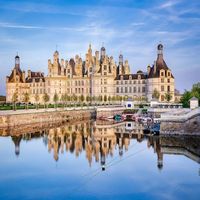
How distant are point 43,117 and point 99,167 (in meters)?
25.0

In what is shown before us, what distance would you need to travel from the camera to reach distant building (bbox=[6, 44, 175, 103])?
236 feet

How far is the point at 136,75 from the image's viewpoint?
7319cm

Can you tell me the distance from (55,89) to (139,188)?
5977cm

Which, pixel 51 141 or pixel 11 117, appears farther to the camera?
pixel 11 117

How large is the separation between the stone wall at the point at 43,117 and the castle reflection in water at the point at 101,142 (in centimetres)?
202

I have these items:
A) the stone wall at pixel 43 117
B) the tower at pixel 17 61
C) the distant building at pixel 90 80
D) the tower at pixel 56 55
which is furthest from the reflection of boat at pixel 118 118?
the tower at pixel 17 61

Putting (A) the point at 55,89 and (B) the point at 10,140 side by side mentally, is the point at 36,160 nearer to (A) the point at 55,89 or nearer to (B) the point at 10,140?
(B) the point at 10,140

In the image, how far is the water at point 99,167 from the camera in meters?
16.3

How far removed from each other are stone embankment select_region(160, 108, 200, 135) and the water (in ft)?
3.15

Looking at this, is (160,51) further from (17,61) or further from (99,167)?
(99,167)

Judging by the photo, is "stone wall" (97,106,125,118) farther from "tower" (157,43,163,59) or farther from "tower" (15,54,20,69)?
"tower" (15,54,20,69)

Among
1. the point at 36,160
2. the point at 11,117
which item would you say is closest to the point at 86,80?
the point at 11,117

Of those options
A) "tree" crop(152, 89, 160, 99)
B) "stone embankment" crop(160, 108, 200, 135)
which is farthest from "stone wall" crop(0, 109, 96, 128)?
"stone embankment" crop(160, 108, 200, 135)

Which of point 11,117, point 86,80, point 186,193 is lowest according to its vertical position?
point 186,193
